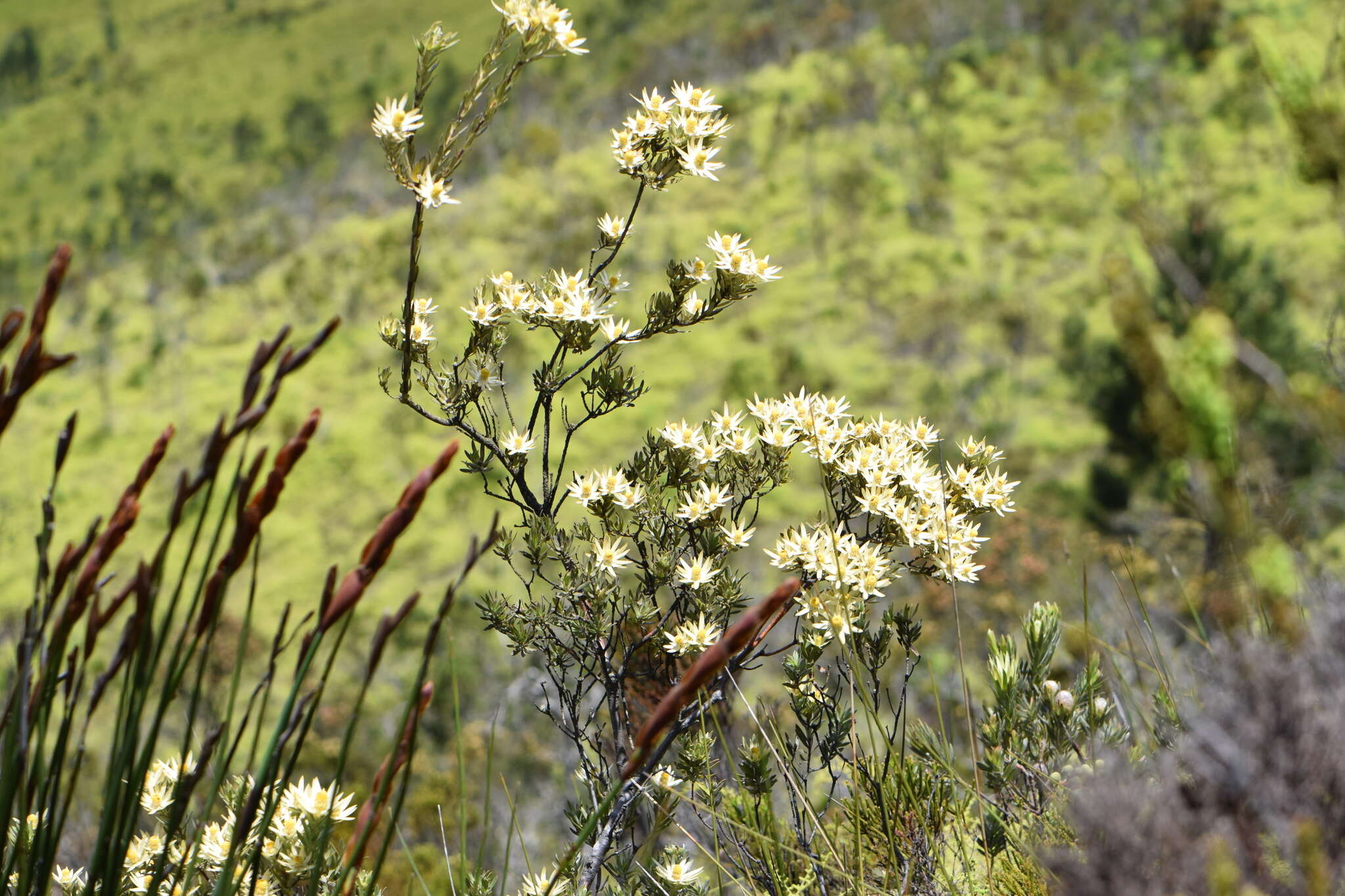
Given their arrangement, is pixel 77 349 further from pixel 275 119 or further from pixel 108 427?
pixel 275 119

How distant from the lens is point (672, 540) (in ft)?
5.77

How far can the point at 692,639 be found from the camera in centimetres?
160

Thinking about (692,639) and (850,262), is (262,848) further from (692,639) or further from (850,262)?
(850,262)

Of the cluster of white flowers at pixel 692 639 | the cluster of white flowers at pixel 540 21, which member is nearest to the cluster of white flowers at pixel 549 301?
the cluster of white flowers at pixel 540 21

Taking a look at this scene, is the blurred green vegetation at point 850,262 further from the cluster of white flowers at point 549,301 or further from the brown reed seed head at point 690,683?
the brown reed seed head at point 690,683

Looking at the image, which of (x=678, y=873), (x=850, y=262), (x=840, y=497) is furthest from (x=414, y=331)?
(x=850, y=262)

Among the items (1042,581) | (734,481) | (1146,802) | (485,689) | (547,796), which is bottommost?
(1146,802)

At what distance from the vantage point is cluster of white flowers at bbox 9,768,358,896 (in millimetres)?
1242

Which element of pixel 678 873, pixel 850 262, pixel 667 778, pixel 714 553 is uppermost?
pixel 850 262

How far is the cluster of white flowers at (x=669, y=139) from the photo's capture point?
5.50ft

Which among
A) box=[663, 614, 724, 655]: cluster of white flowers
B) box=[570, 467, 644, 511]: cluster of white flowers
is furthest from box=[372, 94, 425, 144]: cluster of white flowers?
box=[663, 614, 724, 655]: cluster of white flowers

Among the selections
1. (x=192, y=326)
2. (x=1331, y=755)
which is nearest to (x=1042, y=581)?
(x=1331, y=755)

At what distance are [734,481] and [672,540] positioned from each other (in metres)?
0.18

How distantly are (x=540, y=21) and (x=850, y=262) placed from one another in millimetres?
Result: 16744
